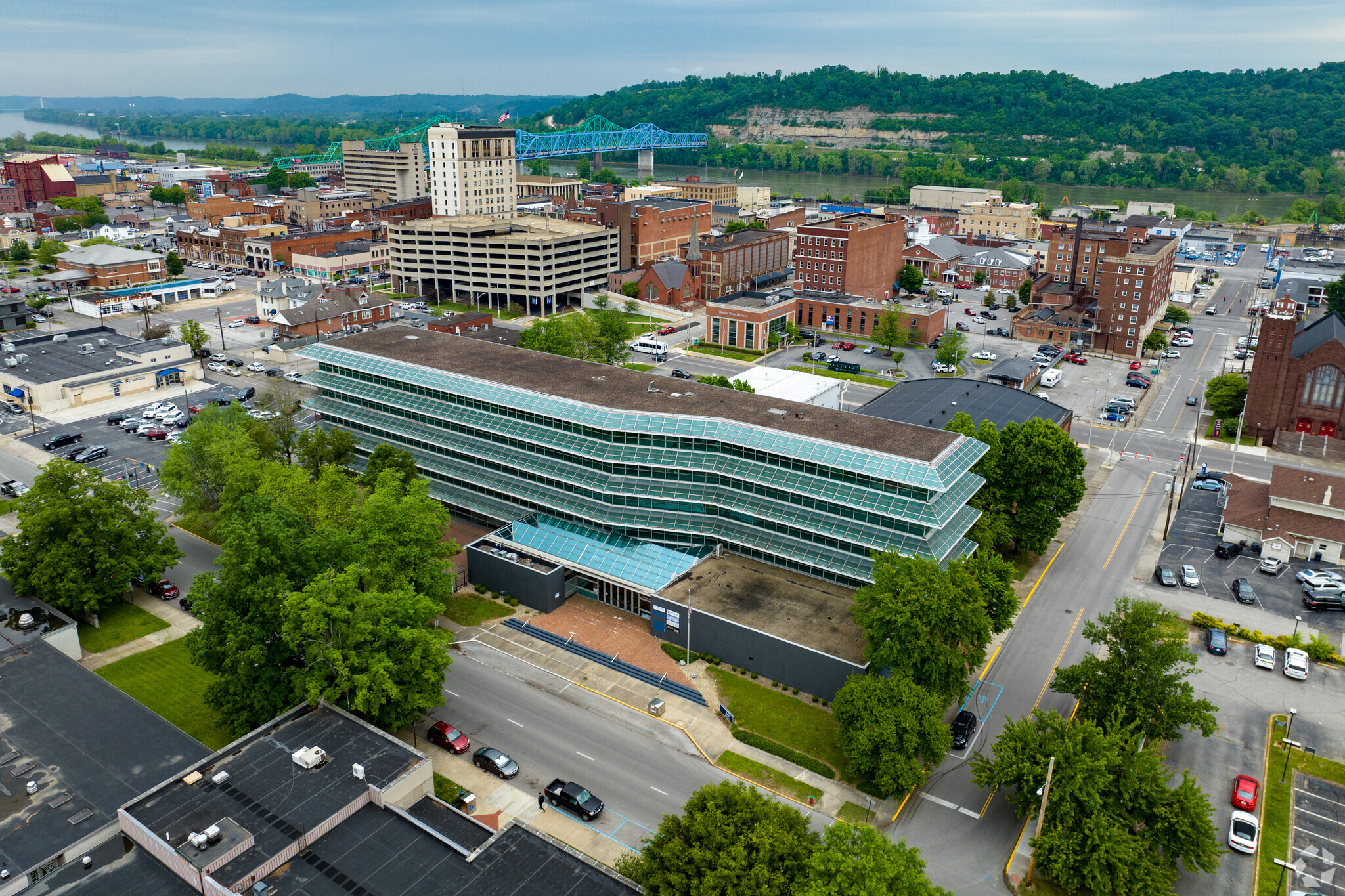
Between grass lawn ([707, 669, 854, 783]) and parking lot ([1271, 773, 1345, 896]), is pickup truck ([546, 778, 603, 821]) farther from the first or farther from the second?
parking lot ([1271, 773, 1345, 896])

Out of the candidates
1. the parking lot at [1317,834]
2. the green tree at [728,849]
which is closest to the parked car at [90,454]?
the green tree at [728,849]

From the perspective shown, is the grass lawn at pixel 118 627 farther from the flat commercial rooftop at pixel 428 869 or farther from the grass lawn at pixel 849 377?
the grass lawn at pixel 849 377

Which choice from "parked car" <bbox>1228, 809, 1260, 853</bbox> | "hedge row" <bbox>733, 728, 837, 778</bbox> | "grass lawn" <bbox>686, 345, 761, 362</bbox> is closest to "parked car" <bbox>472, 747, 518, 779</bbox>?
"hedge row" <bbox>733, 728, 837, 778</bbox>

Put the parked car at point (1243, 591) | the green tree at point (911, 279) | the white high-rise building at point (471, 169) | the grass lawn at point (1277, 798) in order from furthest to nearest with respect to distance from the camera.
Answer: the white high-rise building at point (471, 169), the green tree at point (911, 279), the parked car at point (1243, 591), the grass lawn at point (1277, 798)

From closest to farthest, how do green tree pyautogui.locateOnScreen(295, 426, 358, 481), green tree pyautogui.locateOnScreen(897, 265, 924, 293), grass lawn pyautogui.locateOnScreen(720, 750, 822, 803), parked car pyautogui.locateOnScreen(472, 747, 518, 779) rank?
grass lawn pyautogui.locateOnScreen(720, 750, 822, 803) < parked car pyautogui.locateOnScreen(472, 747, 518, 779) < green tree pyautogui.locateOnScreen(295, 426, 358, 481) < green tree pyautogui.locateOnScreen(897, 265, 924, 293)

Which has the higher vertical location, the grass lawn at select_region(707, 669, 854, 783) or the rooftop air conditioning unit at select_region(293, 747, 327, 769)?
the rooftop air conditioning unit at select_region(293, 747, 327, 769)

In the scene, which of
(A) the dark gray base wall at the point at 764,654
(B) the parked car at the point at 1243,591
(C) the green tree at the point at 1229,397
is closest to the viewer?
(A) the dark gray base wall at the point at 764,654

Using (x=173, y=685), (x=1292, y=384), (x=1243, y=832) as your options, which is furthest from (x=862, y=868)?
(x=1292, y=384)
